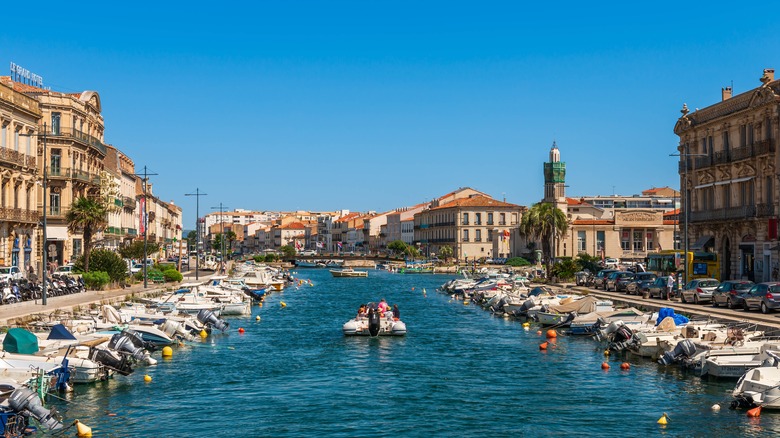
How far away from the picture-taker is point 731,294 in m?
45.7

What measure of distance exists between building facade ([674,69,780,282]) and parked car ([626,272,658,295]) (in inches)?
154

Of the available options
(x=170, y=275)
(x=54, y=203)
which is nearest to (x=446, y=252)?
(x=170, y=275)

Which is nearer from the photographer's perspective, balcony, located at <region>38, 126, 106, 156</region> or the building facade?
the building facade

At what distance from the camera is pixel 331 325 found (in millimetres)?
52219

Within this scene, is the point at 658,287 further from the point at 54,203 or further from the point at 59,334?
the point at 54,203

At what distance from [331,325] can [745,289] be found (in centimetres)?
2276

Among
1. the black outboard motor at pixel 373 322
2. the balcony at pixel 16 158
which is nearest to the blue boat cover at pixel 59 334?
the black outboard motor at pixel 373 322

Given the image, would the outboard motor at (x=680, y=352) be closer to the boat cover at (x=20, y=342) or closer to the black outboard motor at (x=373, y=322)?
the black outboard motor at (x=373, y=322)

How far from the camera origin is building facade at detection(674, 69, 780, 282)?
58.0m

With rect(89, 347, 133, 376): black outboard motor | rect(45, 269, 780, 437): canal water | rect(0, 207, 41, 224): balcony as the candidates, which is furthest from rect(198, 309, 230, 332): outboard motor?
rect(0, 207, 41, 224): balcony

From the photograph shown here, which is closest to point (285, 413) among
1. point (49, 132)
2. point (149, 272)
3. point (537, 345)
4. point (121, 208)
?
point (537, 345)

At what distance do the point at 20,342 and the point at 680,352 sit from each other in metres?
23.0

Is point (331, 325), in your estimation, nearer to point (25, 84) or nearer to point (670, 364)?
point (670, 364)

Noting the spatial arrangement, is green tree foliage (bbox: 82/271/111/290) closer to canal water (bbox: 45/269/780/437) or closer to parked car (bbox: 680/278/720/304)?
canal water (bbox: 45/269/780/437)
